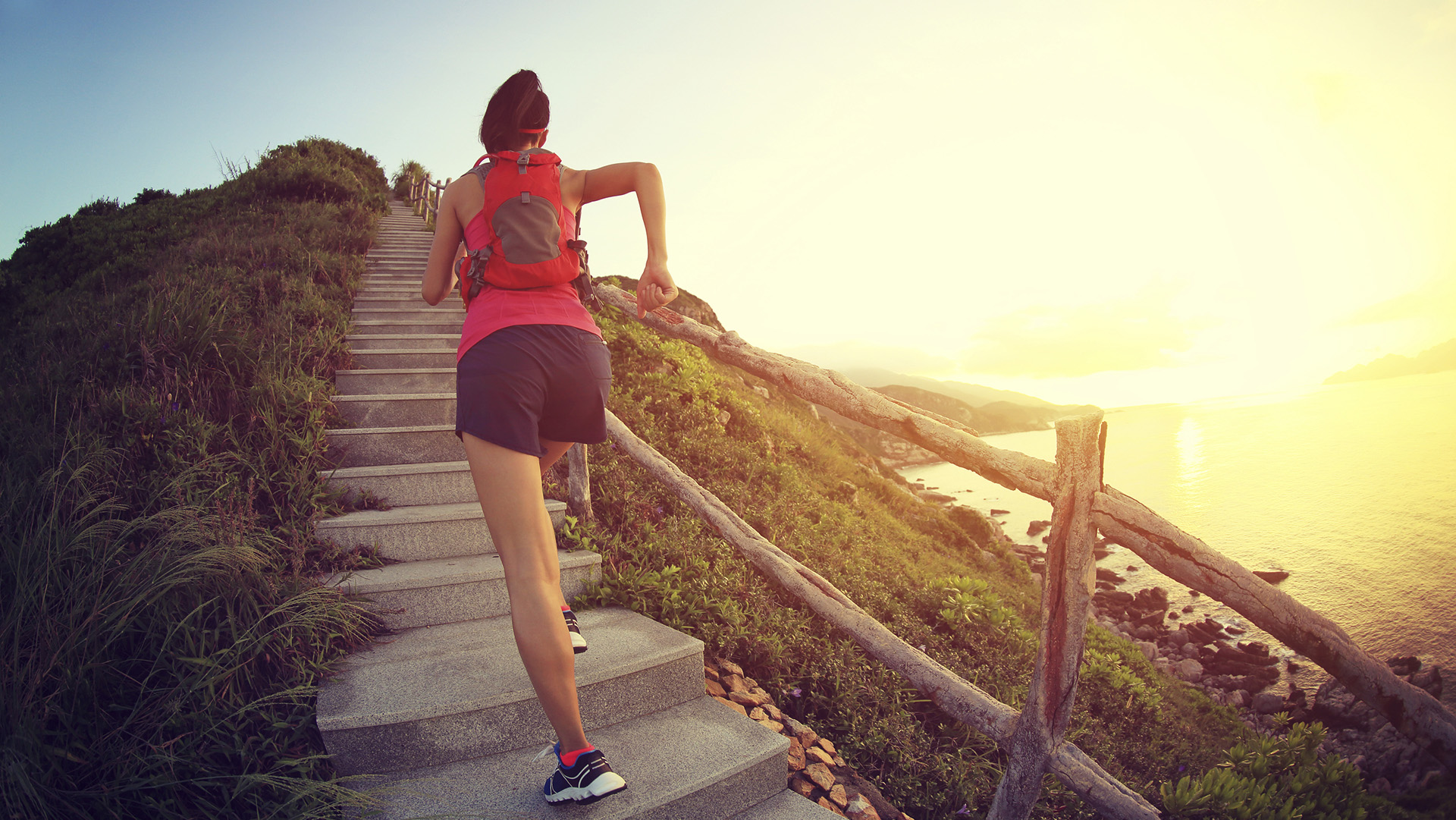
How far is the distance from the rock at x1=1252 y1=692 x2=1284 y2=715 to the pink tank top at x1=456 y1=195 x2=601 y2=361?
5.09 meters

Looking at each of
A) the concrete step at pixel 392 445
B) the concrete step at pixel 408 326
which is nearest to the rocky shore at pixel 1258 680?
the concrete step at pixel 392 445

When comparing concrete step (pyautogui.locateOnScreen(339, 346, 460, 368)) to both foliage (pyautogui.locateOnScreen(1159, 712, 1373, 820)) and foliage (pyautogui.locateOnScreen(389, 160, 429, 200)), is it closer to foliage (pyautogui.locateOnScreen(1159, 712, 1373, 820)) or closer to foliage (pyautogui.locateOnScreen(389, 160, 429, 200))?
foliage (pyautogui.locateOnScreen(1159, 712, 1373, 820))

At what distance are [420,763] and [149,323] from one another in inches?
135

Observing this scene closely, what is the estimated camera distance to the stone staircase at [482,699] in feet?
5.74

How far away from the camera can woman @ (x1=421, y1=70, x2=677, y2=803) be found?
1.49 m

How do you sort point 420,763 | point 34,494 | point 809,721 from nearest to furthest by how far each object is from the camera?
point 420,763
point 34,494
point 809,721

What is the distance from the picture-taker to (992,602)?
389 cm

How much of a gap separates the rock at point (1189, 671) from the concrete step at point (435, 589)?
492 centimetres

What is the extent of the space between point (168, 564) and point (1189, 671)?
21.2ft

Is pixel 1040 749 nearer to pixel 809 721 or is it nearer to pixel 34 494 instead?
pixel 809 721

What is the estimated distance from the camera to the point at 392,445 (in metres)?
3.65

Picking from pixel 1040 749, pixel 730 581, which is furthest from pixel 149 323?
pixel 1040 749

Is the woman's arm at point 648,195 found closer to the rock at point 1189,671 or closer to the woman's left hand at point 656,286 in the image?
the woman's left hand at point 656,286

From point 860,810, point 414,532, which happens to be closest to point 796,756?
point 860,810
